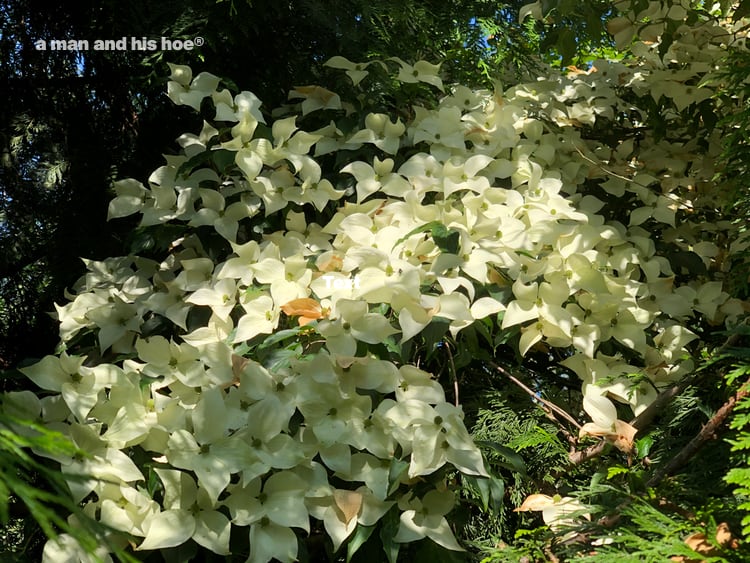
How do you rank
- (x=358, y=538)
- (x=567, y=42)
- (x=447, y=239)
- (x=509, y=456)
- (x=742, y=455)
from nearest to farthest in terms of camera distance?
1. (x=742, y=455)
2. (x=358, y=538)
3. (x=509, y=456)
4. (x=447, y=239)
5. (x=567, y=42)

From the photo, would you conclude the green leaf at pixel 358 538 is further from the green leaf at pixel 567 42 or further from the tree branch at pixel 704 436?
the green leaf at pixel 567 42

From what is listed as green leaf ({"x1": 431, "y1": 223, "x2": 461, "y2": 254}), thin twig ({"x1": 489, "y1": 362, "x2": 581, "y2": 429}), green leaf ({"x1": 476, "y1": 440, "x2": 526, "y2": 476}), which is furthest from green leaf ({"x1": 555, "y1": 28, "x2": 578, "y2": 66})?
green leaf ({"x1": 476, "y1": 440, "x2": 526, "y2": 476})

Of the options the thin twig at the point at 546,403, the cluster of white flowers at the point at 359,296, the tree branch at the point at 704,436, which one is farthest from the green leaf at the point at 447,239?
the tree branch at the point at 704,436

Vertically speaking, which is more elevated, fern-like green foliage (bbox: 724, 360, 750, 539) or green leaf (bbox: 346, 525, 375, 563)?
fern-like green foliage (bbox: 724, 360, 750, 539)

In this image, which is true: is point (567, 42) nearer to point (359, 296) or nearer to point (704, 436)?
point (359, 296)

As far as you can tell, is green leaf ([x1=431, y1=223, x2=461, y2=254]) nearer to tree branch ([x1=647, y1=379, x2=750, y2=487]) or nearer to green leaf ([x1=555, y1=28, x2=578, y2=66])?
tree branch ([x1=647, y1=379, x2=750, y2=487])

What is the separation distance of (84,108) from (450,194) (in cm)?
77

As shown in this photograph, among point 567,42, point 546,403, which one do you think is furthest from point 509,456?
point 567,42

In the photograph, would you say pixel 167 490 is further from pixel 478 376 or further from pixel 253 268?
pixel 478 376

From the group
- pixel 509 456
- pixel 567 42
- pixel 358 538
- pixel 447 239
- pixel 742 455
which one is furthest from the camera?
pixel 567 42

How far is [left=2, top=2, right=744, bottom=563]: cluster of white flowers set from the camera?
0.87 meters

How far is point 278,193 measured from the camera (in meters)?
1.26

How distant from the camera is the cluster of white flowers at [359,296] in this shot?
87 cm

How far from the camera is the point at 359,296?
104 centimetres
